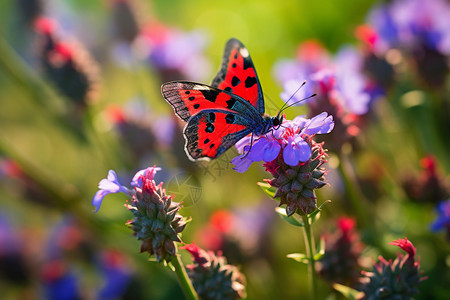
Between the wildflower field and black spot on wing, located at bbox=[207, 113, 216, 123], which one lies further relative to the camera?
black spot on wing, located at bbox=[207, 113, 216, 123]

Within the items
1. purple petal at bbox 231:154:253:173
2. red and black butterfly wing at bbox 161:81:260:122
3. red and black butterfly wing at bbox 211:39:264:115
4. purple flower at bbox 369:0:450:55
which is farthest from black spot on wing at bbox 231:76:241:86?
purple flower at bbox 369:0:450:55

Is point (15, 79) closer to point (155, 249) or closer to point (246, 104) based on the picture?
point (246, 104)

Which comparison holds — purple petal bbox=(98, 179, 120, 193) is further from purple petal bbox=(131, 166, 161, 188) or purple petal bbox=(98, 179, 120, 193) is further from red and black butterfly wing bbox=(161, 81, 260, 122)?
red and black butterfly wing bbox=(161, 81, 260, 122)

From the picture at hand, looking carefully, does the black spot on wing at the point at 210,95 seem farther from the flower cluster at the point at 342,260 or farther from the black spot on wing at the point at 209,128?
the flower cluster at the point at 342,260

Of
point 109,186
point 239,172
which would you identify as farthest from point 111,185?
point 239,172

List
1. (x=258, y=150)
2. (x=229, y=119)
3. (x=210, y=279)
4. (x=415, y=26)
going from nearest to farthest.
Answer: (x=258, y=150) → (x=210, y=279) → (x=229, y=119) → (x=415, y=26)

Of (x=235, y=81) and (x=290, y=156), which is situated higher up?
(x=235, y=81)

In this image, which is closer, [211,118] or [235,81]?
[211,118]

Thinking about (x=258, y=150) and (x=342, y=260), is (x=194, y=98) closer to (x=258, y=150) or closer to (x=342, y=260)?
(x=258, y=150)

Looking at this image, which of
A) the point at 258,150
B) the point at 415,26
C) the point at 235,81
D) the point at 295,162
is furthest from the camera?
the point at 415,26
